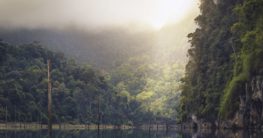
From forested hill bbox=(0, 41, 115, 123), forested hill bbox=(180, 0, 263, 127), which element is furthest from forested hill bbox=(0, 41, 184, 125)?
forested hill bbox=(180, 0, 263, 127)

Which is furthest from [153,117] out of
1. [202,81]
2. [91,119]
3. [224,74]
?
[224,74]

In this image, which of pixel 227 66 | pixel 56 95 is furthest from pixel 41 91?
pixel 227 66

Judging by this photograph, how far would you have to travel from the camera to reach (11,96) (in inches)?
5699

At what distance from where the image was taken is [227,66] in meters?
79.0

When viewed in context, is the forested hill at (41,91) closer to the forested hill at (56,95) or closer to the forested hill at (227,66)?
the forested hill at (56,95)

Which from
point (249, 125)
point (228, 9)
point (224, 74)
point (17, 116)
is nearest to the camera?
point (249, 125)

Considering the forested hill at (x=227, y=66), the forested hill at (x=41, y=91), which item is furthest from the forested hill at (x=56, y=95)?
Answer: the forested hill at (x=227, y=66)

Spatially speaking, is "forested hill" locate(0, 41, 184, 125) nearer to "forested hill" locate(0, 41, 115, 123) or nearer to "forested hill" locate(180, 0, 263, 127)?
→ "forested hill" locate(0, 41, 115, 123)

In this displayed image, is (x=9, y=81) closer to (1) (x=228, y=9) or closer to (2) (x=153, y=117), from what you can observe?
(2) (x=153, y=117)

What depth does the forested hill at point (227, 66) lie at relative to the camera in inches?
2479

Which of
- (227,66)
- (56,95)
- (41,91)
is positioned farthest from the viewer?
(56,95)

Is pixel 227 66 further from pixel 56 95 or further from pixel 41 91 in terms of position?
pixel 56 95

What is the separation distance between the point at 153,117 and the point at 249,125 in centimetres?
13187

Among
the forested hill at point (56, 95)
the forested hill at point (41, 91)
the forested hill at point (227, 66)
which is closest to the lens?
the forested hill at point (227, 66)
